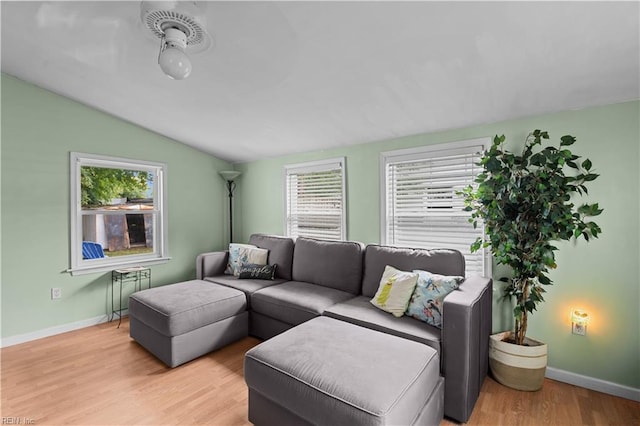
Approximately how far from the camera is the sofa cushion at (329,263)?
116 inches

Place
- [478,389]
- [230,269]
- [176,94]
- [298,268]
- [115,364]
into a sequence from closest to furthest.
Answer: [478,389]
[115,364]
[176,94]
[298,268]
[230,269]

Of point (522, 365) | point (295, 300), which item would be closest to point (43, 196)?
point (295, 300)

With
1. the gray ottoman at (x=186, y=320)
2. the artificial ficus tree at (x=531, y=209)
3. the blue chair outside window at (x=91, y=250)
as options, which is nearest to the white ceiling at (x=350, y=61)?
the artificial ficus tree at (x=531, y=209)

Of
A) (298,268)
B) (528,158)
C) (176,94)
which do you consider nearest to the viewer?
(528,158)

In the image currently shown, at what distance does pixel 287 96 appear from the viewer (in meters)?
2.57

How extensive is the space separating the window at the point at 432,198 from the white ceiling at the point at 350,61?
0.25m

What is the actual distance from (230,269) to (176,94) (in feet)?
6.60

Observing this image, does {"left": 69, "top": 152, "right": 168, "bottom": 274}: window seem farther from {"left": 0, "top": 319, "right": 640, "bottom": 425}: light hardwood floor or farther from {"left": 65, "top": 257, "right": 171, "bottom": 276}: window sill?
{"left": 0, "top": 319, "right": 640, "bottom": 425}: light hardwood floor

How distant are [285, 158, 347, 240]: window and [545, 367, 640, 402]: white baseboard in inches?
85.1

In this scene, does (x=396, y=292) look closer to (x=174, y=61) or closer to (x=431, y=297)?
(x=431, y=297)

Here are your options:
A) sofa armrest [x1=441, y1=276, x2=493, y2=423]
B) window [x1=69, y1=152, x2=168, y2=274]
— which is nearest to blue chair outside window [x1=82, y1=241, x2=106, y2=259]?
window [x1=69, y1=152, x2=168, y2=274]

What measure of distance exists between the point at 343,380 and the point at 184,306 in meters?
1.67

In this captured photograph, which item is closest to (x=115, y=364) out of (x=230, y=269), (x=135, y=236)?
(x=230, y=269)

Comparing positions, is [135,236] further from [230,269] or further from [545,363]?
[545,363]
